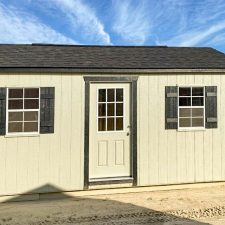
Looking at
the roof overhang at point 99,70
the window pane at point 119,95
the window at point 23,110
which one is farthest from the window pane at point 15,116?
the window pane at point 119,95

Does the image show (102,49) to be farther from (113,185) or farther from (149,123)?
(113,185)

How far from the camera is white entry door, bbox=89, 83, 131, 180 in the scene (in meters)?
6.39

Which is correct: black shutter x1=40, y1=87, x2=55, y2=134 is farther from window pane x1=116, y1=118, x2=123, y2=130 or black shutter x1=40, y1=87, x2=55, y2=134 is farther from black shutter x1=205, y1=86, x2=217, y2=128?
black shutter x1=205, y1=86, x2=217, y2=128

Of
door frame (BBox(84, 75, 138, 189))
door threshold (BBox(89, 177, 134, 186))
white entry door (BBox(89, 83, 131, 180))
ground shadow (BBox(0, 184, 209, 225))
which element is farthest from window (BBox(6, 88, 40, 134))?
door threshold (BBox(89, 177, 134, 186))

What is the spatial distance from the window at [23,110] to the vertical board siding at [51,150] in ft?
0.51

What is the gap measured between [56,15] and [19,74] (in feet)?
31.3

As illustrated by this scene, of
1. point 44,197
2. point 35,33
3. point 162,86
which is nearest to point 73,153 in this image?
point 44,197

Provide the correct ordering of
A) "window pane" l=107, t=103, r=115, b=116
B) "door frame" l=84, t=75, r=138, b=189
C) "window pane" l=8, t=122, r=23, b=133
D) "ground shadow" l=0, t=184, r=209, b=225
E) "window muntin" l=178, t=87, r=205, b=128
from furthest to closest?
"window muntin" l=178, t=87, r=205, b=128
"window pane" l=107, t=103, r=115, b=116
"door frame" l=84, t=75, r=138, b=189
"window pane" l=8, t=122, r=23, b=133
"ground shadow" l=0, t=184, r=209, b=225

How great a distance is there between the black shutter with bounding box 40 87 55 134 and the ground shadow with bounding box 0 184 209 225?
1245mm

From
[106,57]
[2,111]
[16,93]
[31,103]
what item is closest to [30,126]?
[31,103]

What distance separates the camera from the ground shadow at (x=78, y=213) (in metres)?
4.72

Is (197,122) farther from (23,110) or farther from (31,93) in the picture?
(23,110)

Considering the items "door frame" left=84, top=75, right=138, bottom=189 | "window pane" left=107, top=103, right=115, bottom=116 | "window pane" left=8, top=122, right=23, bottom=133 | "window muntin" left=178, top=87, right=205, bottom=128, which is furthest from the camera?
"window muntin" left=178, top=87, right=205, bottom=128

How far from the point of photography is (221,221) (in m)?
4.70
